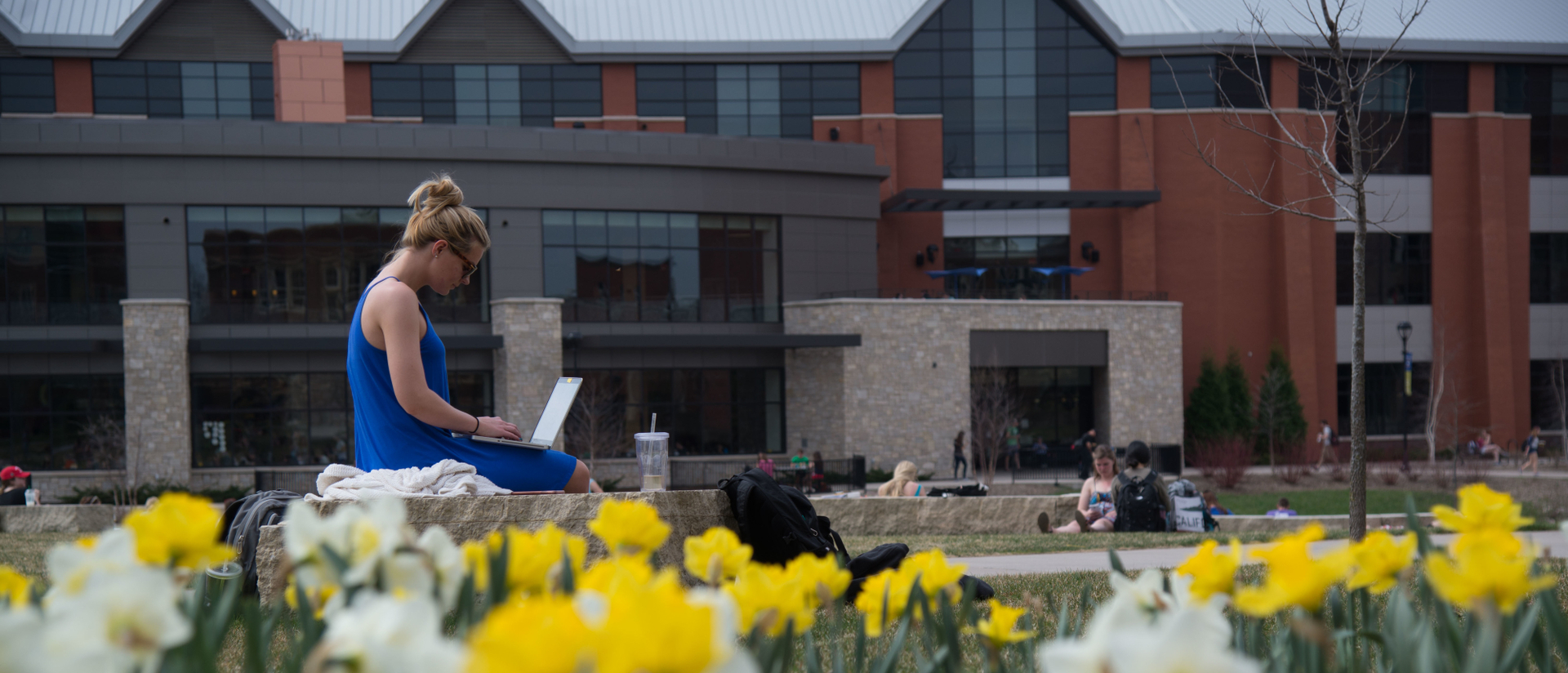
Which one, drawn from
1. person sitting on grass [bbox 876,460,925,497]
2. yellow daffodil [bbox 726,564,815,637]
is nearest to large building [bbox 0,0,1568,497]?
person sitting on grass [bbox 876,460,925,497]

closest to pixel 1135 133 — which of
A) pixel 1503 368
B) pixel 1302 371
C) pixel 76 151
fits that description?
pixel 1302 371

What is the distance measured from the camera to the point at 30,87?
120ft

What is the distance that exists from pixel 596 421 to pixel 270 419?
8.89 m

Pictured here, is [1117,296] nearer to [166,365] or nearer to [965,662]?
[166,365]

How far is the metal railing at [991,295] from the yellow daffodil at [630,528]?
3323 centimetres

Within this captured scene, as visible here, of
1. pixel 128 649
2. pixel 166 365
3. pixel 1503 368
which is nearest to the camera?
pixel 128 649

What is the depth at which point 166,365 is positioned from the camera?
3009 cm

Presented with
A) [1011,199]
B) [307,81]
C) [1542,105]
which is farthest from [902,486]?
[1542,105]

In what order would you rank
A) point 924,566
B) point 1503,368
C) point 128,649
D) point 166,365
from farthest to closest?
point 1503,368
point 166,365
point 924,566
point 128,649

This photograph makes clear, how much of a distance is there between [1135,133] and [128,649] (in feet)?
135

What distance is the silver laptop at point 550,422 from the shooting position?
5.48 metres

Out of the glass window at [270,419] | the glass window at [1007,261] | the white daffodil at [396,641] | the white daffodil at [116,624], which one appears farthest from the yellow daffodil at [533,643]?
the glass window at [1007,261]

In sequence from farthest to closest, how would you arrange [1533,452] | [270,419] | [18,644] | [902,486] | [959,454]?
[1533,452]
[959,454]
[270,419]
[902,486]
[18,644]

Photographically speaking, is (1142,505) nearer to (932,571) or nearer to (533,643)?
(932,571)
